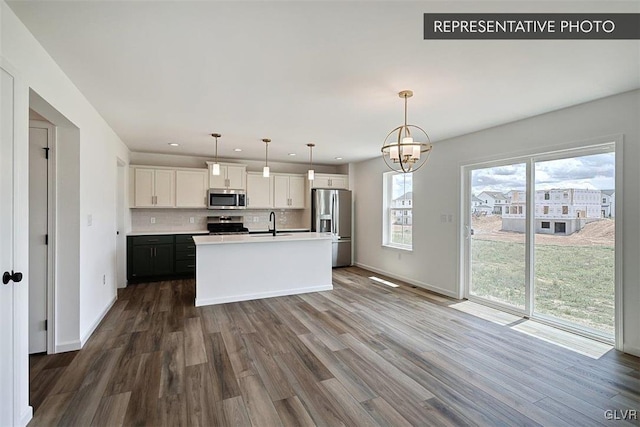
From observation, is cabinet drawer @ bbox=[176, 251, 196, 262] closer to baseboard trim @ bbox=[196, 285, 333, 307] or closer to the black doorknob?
baseboard trim @ bbox=[196, 285, 333, 307]

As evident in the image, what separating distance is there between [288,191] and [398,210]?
251 cm

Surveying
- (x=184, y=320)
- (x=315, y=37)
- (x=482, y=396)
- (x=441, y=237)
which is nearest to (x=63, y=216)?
(x=184, y=320)

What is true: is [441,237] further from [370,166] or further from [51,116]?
[51,116]

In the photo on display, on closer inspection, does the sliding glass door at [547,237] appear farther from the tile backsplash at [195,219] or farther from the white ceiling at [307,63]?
the tile backsplash at [195,219]

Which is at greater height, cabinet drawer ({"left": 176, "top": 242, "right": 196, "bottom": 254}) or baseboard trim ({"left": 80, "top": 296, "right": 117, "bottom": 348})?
cabinet drawer ({"left": 176, "top": 242, "right": 196, "bottom": 254})

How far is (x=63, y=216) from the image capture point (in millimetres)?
2797

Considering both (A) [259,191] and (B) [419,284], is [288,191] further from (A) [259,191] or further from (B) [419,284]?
(B) [419,284]

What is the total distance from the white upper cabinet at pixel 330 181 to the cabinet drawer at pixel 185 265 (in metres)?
2.99

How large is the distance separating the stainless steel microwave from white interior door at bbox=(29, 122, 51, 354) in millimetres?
3357

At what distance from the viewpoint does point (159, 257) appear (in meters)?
5.50

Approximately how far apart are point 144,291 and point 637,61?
6.31 m

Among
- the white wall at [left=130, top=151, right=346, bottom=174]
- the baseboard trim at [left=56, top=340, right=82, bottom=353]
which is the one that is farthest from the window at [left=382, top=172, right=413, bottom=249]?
the baseboard trim at [left=56, top=340, right=82, bottom=353]

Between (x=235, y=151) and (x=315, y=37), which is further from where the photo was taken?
(x=235, y=151)

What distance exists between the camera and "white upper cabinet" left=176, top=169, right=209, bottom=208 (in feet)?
19.4
